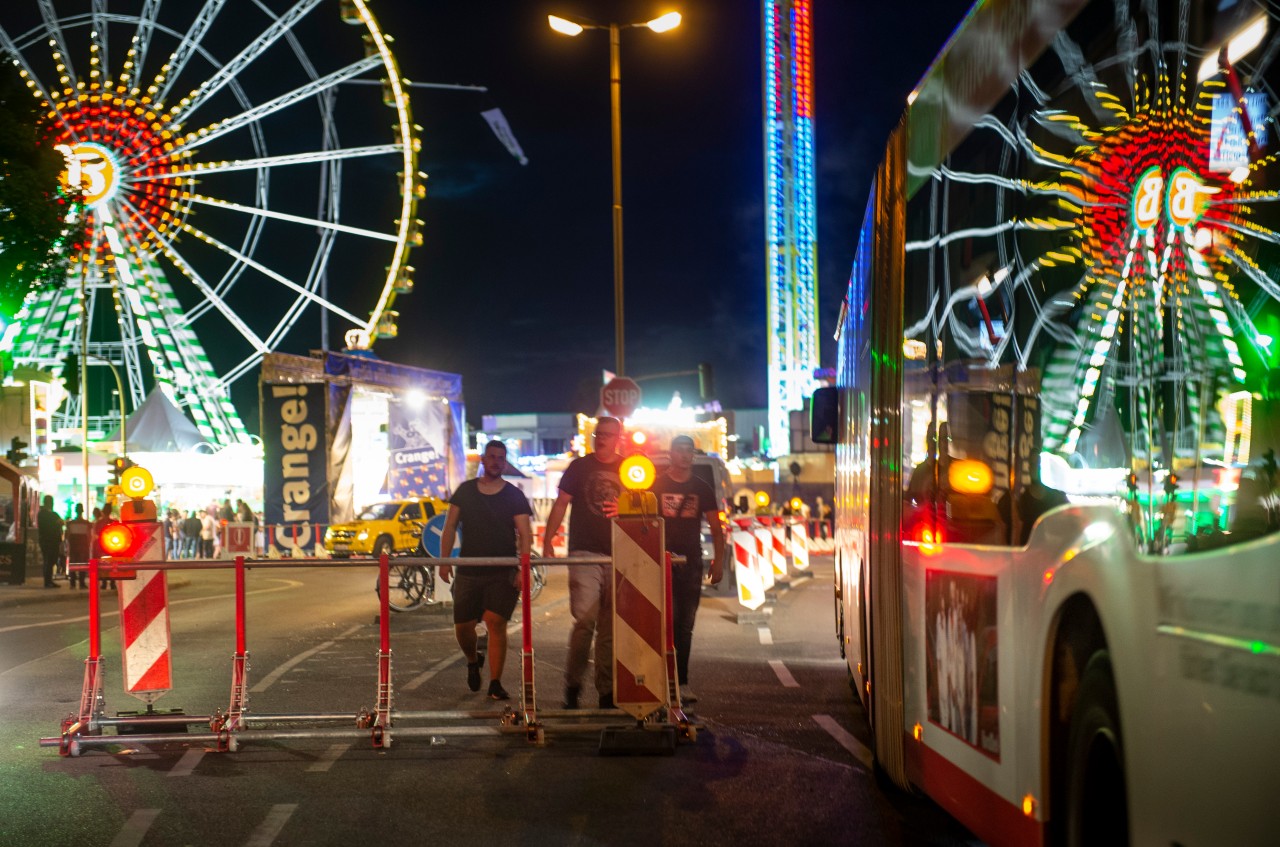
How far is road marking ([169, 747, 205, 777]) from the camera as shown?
7.50m

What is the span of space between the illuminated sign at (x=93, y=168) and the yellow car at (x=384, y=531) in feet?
28.5

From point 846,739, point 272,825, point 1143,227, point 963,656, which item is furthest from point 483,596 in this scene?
point 1143,227

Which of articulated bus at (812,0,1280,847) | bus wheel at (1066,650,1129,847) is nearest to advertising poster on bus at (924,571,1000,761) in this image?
articulated bus at (812,0,1280,847)

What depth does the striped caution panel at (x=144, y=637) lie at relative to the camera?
8.67 metres

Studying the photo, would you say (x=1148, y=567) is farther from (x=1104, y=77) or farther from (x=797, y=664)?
(x=797, y=664)

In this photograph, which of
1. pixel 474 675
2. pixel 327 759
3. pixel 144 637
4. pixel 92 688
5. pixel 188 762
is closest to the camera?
pixel 188 762

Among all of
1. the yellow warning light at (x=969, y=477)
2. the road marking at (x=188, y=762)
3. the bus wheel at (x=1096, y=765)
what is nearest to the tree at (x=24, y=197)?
the road marking at (x=188, y=762)

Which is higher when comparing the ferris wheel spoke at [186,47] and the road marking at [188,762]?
the ferris wheel spoke at [186,47]

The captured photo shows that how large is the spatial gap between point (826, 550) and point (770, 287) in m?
33.7

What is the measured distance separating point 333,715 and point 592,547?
2034 mm

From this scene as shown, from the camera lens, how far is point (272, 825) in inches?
248

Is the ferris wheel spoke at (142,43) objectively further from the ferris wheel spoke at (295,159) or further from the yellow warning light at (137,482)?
the yellow warning light at (137,482)

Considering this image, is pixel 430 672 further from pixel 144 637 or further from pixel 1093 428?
pixel 1093 428

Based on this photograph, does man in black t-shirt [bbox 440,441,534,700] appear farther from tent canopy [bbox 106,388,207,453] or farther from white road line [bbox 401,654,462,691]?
tent canopy [bbox 106,388,207,453]
